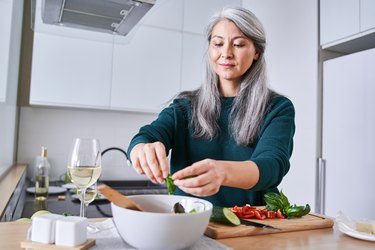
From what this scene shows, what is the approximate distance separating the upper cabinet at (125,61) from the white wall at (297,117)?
390mm

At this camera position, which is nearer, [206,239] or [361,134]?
[206,239]

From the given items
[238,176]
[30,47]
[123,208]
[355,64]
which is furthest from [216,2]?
[123,208]

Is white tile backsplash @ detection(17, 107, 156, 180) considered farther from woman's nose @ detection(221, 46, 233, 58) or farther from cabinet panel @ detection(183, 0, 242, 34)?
woman's nose @ detection(221, 46, 233, 58)

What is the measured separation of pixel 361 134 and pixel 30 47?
92.5 inches

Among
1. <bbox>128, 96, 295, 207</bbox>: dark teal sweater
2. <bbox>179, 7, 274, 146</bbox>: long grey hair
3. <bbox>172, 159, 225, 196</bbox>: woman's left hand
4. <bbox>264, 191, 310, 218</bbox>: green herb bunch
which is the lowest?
<bbox>264, 191, 310, 218</bbox>: green herb bunch

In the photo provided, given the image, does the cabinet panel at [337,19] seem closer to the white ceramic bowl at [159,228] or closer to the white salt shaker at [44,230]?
the white ceramic bowl at [159,228]

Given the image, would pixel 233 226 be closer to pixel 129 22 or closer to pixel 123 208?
pixel 123 208

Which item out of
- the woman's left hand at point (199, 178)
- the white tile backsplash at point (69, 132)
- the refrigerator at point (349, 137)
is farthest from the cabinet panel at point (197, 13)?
the woman's left hand at point (199, 178)

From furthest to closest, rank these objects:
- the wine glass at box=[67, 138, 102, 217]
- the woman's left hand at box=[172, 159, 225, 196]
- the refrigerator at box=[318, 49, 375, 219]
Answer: the refrigerator at box=[318, 49, 375, 219], the wine glass at box=[67, 138, 102, 217], the woman's left hand at box=[172, 159, 225, 196]

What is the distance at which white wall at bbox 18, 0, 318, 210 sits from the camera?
2.23 meters

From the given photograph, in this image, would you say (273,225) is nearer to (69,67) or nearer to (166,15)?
(69,67)

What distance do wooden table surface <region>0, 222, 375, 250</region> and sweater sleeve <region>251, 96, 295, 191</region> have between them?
0.16 meters

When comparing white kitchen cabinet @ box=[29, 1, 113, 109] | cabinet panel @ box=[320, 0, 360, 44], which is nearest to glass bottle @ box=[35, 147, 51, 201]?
white kitchen cabinet @ box=[29, 1, 113, 109]

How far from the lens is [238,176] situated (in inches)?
30.9
